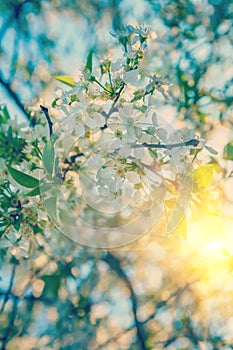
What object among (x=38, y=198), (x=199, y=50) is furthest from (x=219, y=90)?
(x=38, y=198)

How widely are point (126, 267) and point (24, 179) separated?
3.18 feet

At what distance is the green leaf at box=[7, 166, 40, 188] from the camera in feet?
1.70

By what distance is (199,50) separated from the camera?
55.0 inches

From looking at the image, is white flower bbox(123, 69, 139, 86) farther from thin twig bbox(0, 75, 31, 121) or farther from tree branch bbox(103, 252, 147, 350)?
tree branch bbox(103, 252, 147, 350)

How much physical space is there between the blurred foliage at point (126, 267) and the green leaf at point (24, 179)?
712 mm

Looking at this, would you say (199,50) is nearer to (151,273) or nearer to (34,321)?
(151,273)

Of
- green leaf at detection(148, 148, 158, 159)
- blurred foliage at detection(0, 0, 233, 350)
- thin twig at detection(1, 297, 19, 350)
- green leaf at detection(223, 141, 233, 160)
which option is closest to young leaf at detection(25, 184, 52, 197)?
A: green leaf at detection(148, 148, 158, 159)

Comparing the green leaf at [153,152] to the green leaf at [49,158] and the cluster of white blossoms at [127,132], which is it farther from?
the green leaf at [49,158]

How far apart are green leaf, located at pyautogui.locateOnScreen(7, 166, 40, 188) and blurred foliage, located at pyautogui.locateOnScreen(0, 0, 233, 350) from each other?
712mm

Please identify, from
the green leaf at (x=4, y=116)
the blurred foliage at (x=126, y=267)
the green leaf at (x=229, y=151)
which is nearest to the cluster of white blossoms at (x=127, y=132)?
the green leaf at (x=229, y=151)

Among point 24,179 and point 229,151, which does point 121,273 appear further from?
point 24,179

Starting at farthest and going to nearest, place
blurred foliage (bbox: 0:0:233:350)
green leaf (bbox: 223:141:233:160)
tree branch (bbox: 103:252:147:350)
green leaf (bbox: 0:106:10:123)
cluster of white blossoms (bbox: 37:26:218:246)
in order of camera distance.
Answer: tree branch (bbox: 103:252:147:350), blurred foliage (bbox: 0:0:233:350), green leaf (bbox: 0:106:10:123), green leaf (bbox: 223:141:233:160), cluster of white blossoms (bbox: 37:26:218:246)

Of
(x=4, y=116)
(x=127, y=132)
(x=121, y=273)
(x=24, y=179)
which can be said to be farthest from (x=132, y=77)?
(x=121, y=273)

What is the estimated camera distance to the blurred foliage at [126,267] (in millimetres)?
1287
